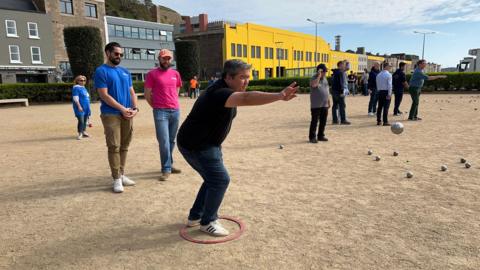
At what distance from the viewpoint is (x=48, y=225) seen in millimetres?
4176

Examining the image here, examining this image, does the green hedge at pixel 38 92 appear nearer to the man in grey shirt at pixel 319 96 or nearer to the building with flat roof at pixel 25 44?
the building with flat roof at pixel 25 44

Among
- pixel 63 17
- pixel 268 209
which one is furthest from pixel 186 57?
pixel 268 209

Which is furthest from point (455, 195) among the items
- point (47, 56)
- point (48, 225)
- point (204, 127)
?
point (47, 56)

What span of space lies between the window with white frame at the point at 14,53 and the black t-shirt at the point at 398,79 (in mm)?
40304

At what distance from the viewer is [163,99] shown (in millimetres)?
5777

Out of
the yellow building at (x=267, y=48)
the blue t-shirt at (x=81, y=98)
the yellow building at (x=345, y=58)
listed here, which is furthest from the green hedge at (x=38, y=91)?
the yellow building at (x=345, y=58)

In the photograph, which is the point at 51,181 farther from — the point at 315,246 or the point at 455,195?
the point at 455,195

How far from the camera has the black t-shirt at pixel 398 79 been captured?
1183 centimetres

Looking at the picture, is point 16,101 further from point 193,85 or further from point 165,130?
point 165,130

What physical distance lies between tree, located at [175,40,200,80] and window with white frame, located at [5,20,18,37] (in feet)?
57.4

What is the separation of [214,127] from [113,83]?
244 centimetres

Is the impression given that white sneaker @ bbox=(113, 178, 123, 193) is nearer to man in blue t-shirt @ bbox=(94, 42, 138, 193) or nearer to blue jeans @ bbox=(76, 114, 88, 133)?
man in blue t-shirt @ bbox=(94, 42, 138, 193)

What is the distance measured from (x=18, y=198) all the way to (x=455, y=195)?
6.25 meters

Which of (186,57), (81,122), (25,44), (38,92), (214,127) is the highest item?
(25,44)
